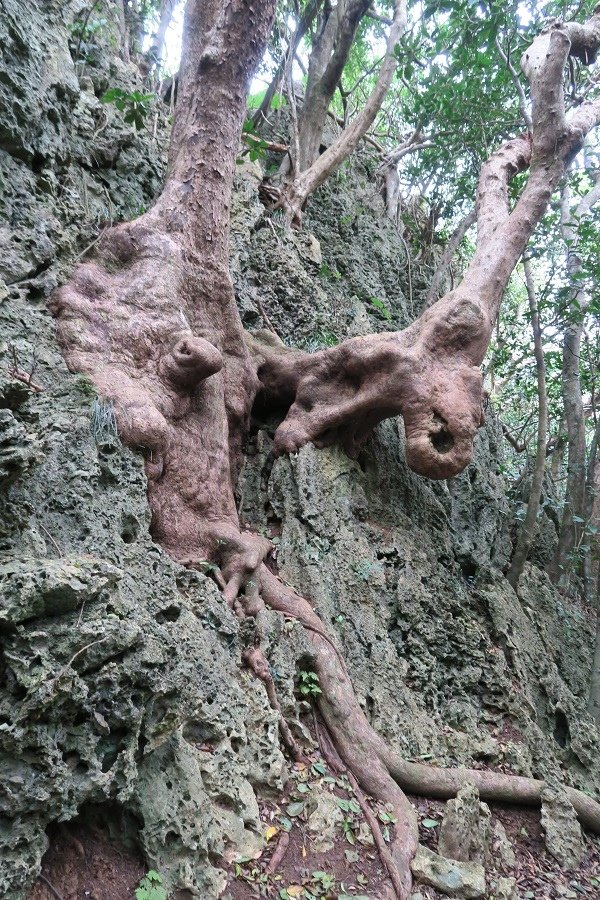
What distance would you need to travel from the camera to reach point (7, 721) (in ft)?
7.75

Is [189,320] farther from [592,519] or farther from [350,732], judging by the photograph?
[592,519]

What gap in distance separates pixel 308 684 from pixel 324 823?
981 millimetres

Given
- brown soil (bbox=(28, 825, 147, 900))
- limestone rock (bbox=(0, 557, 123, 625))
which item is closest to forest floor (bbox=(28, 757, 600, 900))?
brown soil (bbox=(28, 825, 147, 900))

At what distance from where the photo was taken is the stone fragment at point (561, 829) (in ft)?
14.4

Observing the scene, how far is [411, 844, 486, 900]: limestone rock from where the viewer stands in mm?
3516

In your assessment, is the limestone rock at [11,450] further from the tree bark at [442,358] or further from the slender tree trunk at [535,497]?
the slender tree trunk at [535,497]

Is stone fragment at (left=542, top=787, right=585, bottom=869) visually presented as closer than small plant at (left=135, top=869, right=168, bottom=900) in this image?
No

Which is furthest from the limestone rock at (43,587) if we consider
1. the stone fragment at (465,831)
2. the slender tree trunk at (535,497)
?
the slender tree trunk at (535,497)

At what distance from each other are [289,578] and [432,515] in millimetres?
2219

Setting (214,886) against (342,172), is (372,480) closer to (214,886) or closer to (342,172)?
(214,886)

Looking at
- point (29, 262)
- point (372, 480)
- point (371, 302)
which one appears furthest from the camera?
point (371, 302)

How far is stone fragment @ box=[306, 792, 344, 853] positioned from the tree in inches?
15.0

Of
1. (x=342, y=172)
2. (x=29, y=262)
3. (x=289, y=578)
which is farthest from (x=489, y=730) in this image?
(x=342, y=172)

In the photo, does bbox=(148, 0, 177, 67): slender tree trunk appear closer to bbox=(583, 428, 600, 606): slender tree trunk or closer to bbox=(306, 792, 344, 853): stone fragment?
bbox=(583, 428, 600, 606): slender tree trunk
